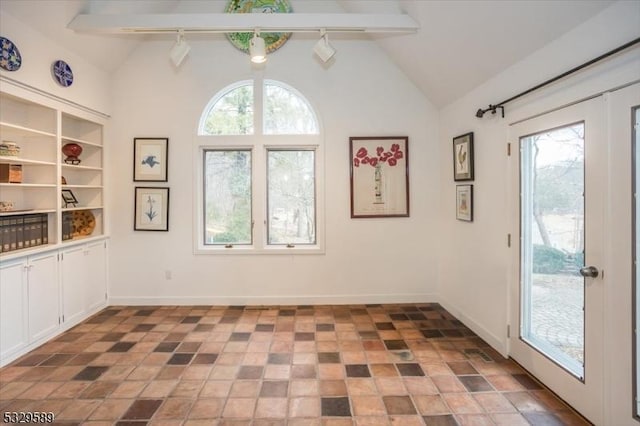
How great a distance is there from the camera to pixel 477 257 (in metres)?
3.41

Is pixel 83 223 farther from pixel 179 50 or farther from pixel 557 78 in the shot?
pixel 557 78

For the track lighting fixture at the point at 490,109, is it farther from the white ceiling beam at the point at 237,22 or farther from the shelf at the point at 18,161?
the shelf at the point at 18,161

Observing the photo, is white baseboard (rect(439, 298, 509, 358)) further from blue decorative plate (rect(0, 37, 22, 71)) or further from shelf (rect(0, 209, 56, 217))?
blue decorative plate (rect(0, 37, 22, 71))

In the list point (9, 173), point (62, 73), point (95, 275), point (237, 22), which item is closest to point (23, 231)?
point (9, 173)

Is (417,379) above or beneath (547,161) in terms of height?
beneath

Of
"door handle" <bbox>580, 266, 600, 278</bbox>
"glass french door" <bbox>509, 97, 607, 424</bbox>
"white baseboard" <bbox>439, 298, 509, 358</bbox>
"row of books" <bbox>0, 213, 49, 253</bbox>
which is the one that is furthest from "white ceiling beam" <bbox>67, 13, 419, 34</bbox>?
"white baseboard" <bbox>439, 298, 509, 358</bbox>

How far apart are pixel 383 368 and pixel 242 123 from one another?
10.9 feet

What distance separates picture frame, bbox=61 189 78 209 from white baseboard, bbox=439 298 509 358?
15.4ft

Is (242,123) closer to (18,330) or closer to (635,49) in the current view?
(18,330)

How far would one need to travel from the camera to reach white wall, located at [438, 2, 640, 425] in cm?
184

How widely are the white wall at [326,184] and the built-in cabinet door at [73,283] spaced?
1.65 feet

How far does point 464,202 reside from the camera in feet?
11.9

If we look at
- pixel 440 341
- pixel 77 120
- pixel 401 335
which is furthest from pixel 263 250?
pixel 77 120

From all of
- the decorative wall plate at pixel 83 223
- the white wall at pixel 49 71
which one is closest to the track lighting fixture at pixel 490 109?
the white wall at pixel 49 71
